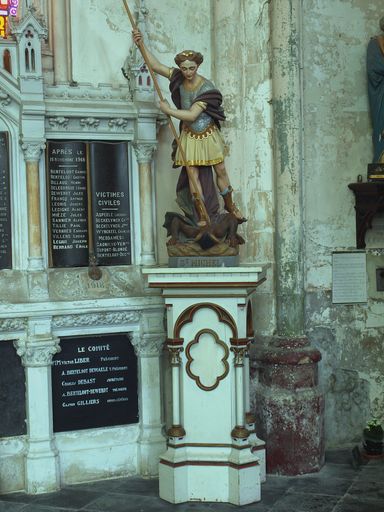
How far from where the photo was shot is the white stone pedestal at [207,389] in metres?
6.50

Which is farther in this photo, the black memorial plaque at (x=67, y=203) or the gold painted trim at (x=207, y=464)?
the black memorial plaque at (x=67, y=203)

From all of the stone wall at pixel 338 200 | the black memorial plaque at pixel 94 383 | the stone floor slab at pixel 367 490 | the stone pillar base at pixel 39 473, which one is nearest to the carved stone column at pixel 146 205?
the black memorial plaque at pixel 94 383

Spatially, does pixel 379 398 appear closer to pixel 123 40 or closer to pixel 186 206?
pixel 186 206

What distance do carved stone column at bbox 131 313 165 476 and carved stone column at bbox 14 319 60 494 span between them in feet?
2.70

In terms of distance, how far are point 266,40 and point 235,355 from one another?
3.00m

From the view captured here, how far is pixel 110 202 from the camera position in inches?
289

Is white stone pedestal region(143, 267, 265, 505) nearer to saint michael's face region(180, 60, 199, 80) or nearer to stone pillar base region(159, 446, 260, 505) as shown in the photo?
stone pillar base region(159, 446, 260, 505)

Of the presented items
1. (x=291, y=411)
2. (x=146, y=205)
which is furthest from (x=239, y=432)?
(x=146, y=205)

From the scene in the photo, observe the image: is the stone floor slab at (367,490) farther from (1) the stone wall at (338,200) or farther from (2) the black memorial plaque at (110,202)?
(2) the black memorial plaque at (110,202)

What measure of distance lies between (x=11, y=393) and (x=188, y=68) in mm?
3170

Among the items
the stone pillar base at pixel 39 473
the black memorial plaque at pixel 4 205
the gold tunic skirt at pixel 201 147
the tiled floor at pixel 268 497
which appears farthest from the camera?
the black memorial plaque at pixel 4 205

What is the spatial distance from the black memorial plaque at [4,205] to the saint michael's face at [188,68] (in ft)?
5.44

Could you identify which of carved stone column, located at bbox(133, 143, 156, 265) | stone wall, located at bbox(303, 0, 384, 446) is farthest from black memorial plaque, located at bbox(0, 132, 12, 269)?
stone wall, located at bbox(303, 0, 384, 446)

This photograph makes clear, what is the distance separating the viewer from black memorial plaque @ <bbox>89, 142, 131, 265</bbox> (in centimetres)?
727
